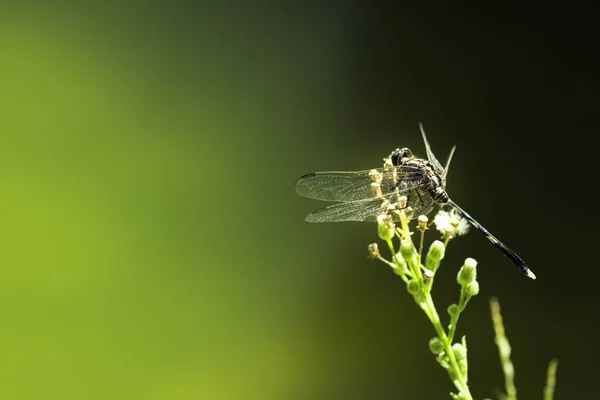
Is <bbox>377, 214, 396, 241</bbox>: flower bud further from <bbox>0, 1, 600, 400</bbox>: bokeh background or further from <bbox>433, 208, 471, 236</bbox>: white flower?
<bbox>0, 1, 600, 400</bbox>: bokeh background

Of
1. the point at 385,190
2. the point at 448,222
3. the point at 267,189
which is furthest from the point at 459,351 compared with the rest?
the point at 267,189

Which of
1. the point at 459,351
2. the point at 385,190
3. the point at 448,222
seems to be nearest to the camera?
the point at 459,351

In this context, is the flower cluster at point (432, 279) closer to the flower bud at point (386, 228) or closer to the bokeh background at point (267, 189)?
the flower bud at point (386, 228)

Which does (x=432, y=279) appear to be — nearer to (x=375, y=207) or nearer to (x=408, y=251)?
(x=408, y=251)

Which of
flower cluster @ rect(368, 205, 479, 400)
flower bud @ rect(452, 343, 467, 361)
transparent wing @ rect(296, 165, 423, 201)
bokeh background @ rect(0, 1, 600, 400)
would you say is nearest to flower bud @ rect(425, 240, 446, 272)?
flower cluster @ rect(368, 205, 479, 400)

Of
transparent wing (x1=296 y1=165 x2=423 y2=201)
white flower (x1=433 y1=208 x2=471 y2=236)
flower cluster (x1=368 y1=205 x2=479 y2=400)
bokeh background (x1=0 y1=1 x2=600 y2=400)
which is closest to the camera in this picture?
flower cluster (x1=368 y1=205 x2=479 y2=400)

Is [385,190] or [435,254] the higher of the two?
[385,190]

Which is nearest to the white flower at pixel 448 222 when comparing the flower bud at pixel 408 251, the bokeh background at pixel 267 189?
the flower bud at pixel 408 251
